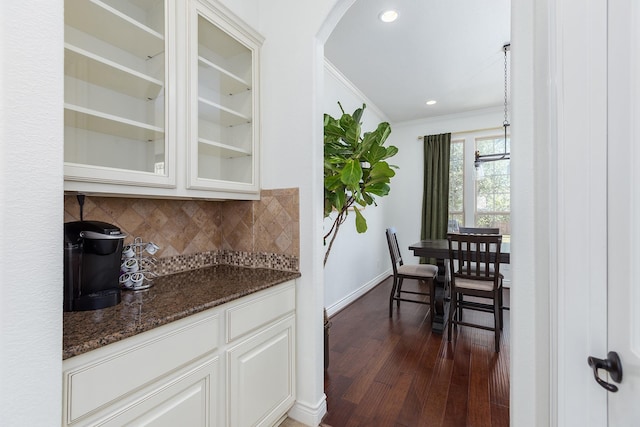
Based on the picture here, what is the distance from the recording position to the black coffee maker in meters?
1.05

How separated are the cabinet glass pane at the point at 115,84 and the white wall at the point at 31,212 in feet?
1.68

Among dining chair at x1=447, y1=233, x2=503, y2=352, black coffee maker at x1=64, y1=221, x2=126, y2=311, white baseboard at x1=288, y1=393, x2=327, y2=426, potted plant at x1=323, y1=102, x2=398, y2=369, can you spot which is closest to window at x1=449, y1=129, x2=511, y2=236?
dining chair at x1=447, y1=233, x2=503, y2=352

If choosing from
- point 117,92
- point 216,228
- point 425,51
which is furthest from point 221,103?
point 425,51

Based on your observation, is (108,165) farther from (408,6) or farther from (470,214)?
(470,214)

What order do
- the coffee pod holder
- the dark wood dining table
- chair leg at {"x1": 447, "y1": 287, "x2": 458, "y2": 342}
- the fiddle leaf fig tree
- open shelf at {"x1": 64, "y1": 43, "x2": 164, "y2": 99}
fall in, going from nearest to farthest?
open shelf at {"x1": 64, "y1": 43, "x2": 164, "y2": 99}
the coffee pod holder
the fiddle leaf fig tree
chair leg at {"x1": 447, "y1": 287, "x2": 458, "y2": 342}
the dark wood dining table

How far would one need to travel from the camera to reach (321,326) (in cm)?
179

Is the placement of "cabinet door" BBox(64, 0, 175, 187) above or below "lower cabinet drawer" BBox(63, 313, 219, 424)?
above

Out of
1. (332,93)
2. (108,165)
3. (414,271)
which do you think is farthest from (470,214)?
(108,165)

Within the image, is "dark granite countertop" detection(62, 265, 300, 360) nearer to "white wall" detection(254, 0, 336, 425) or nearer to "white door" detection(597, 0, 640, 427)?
"white wall" detection(254, 0, 336, 425)

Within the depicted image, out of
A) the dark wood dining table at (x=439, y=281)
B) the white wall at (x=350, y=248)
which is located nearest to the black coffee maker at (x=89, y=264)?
the white wall at (x=350, y=248)

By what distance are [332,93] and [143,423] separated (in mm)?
3342

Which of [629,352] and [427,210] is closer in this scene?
[629,352]

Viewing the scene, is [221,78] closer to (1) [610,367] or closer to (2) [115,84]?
(2) [115,84]

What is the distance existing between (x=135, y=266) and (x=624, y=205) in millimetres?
1920
